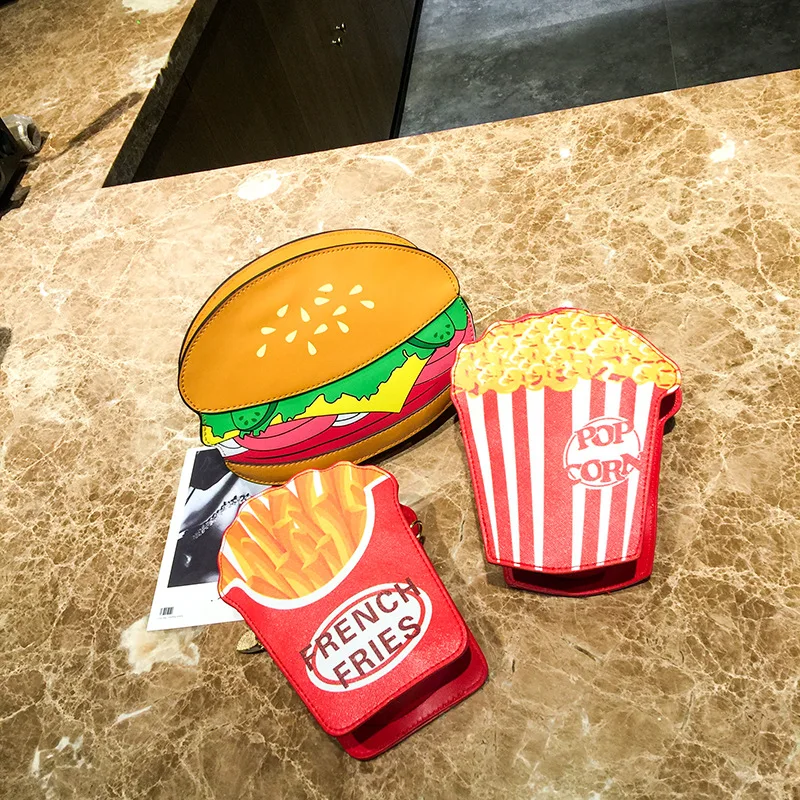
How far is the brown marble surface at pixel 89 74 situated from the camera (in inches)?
57.6

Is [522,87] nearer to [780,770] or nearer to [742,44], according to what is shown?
[742,44]

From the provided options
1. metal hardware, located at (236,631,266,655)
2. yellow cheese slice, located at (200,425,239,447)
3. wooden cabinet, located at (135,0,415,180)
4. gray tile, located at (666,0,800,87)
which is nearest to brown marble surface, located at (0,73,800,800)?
metal hardware, located at (236,631,266,655)

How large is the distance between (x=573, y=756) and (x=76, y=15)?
194cm

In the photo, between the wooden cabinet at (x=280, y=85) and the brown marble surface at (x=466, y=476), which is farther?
the wooden cabinet at (x=280, y=85)

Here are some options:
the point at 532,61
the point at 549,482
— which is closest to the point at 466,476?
the point at 549,482

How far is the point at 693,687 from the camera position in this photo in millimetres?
666

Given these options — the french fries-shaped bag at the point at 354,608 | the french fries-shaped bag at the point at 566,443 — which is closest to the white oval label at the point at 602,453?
the french fries-shaped bag at the point at 566,443

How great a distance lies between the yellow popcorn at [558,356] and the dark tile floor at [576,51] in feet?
6.22

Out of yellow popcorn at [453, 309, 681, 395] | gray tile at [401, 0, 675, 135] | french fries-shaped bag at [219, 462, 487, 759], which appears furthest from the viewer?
gray tile at [401, 0, 675, 135]

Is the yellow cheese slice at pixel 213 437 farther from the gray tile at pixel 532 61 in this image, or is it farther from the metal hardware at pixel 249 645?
the gray tile at pixel 532 61

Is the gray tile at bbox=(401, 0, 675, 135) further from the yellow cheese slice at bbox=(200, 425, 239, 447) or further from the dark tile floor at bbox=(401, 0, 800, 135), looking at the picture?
the yellow cheese slice at bbox=(200, 425, 239, 447)

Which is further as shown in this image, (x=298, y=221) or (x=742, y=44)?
(x=742, y=44)

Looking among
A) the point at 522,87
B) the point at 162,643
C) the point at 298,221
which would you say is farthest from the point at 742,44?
the point at 162,643

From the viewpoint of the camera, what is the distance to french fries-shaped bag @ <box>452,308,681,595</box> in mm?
716
